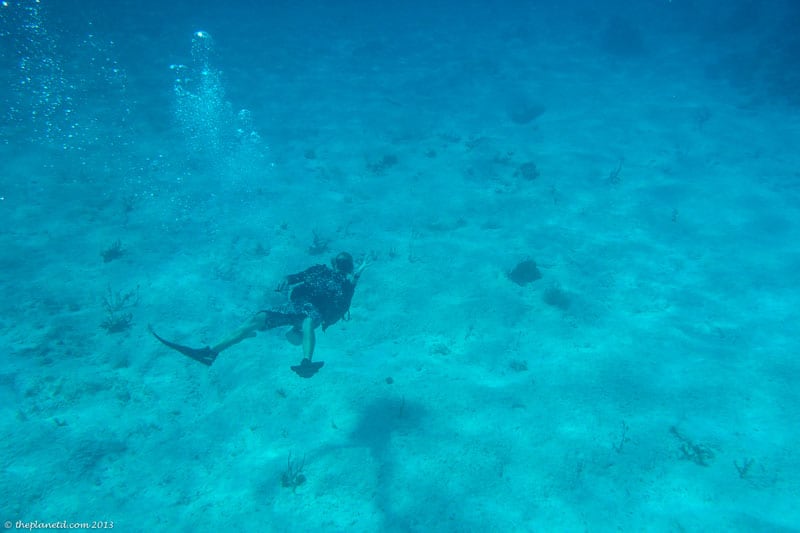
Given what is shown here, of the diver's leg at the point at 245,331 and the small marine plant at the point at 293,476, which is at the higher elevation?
the diver's leg at the point at 245,331

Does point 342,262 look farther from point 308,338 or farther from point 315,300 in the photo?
point 308,338

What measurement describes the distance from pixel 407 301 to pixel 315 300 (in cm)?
336

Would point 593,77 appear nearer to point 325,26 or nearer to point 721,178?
point 721,178

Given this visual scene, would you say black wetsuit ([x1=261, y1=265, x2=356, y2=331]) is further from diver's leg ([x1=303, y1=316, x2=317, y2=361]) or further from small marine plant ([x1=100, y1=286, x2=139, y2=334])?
small marine plant ([x1=100, y1=286, x2=139, y2=334])

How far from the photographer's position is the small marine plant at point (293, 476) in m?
5.83

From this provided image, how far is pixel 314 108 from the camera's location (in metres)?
21.7

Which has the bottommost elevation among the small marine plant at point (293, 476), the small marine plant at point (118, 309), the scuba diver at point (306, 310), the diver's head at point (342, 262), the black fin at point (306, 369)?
the small marine plant at point (293, 476)

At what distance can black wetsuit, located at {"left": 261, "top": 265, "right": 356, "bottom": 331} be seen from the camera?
6305 mm

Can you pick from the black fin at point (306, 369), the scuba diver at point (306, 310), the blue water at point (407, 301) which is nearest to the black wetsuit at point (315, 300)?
the scuba diver at point (306, 310)

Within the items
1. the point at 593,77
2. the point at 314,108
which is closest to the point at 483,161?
the point at 314,108

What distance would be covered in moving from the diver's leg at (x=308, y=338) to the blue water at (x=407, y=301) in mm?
1650

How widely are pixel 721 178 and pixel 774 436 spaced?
12.1m

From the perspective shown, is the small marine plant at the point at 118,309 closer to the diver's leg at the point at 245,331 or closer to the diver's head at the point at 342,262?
the diver's leg at the point at 245,331

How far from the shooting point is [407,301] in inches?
373
